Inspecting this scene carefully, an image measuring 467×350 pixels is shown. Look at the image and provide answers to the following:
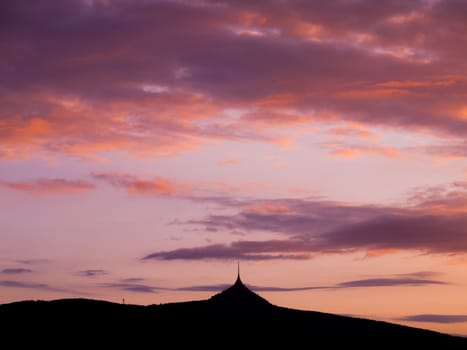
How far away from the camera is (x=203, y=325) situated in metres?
85.6

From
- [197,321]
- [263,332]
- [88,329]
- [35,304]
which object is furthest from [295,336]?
[35,304]

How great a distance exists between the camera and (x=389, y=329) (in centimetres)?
9281

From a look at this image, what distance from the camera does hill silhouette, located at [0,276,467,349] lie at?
82938 mm

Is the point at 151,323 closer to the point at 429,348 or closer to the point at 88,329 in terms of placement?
the point at 88,329

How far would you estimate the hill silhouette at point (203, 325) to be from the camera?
82.9 meters

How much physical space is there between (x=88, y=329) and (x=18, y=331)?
6141mm

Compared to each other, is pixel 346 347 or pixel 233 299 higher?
pixel 233 299

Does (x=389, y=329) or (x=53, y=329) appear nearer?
(x=53, y=329)

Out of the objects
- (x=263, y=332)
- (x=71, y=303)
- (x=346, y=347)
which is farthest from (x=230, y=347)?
(x=71, y=303)

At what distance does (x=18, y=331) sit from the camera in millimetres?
82562

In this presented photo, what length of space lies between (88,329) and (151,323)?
5845mm

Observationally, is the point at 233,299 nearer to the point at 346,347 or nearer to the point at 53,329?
the point at 346,347

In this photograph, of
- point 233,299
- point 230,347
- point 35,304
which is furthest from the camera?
point 233,299

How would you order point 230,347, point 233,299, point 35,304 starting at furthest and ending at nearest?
point 233,299
point 35,304
point 230,347
